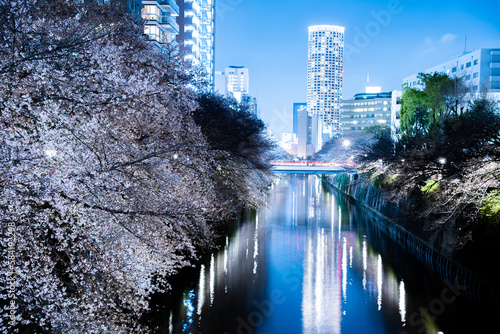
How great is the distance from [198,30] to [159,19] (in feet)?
102

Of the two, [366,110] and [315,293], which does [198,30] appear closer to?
[366,110]

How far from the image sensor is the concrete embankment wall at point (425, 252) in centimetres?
1709

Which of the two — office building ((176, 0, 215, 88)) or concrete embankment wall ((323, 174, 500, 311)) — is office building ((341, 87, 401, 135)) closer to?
office building ((176, 0, 215, 88))

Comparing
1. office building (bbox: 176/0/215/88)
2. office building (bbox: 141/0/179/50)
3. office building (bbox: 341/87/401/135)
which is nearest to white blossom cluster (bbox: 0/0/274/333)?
office building (bbox: 141/0/179/50)

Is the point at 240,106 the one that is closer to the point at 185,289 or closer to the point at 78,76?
the point at 185,289

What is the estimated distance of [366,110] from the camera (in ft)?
388

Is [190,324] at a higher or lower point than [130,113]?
lower

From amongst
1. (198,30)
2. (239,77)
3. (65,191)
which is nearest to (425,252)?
(65,191)

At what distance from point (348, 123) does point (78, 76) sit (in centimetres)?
11732

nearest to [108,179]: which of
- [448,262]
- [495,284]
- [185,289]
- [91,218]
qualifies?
[91,218]

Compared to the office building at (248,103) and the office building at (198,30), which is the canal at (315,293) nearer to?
the office building at (248,103)

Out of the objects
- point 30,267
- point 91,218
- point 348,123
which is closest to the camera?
point 30,267

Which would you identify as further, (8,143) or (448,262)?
(448,262)

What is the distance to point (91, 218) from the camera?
8.46 metres
